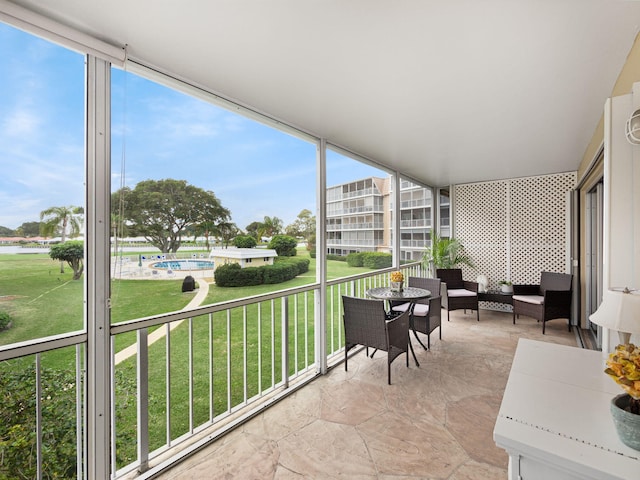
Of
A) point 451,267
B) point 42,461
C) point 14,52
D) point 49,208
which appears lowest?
point 42,461

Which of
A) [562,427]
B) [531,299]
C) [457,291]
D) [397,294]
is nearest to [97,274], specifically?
[562,427]

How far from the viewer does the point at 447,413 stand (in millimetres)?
2498

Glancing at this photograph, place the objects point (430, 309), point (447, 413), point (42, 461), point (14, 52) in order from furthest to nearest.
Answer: point (430, 309), point (447, 413), point (42, 461), point (14, 52)

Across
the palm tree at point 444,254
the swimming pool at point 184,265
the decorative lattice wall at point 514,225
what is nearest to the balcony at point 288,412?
the swimming pool at point 184,265

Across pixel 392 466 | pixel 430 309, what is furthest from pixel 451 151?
pixel 392 466

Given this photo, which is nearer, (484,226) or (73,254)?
(73,254)

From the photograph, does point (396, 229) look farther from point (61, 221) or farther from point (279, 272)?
point (61, 221)

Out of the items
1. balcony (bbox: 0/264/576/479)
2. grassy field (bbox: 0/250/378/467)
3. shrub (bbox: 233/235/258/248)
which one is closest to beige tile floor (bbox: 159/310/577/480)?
balcony (bbox: 0/264/576/479)

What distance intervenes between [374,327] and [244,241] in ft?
4.97

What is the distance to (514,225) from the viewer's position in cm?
568

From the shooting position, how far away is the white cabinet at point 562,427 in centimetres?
91

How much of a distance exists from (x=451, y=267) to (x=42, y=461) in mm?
6277

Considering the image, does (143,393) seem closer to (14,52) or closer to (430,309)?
(14,52)

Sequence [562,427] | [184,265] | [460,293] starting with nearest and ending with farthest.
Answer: [562,427] → [184,265] → [460,293]
